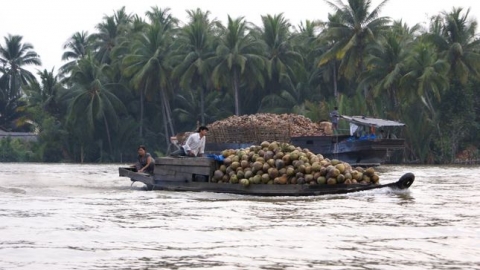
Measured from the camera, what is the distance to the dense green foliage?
147 ft

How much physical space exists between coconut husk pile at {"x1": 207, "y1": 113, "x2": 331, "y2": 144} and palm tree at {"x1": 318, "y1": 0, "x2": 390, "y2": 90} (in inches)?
550

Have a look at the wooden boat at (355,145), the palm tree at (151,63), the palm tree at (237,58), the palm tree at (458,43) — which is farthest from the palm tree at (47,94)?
the wooden boat at (355,145)

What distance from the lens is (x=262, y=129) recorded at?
104ft

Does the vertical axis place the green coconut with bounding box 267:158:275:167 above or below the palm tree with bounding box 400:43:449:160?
below

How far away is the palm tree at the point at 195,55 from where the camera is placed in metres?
52.6

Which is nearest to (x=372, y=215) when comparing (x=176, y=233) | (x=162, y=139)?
(x=176, y=233)

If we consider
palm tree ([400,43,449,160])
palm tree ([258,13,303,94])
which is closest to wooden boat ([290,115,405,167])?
palm tree ([400,43,449,160])

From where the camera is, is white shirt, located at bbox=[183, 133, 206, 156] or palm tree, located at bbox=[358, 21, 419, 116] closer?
white shirt, located at bbox=[183, 133, 206, 156]

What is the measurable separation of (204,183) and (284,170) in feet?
5.80

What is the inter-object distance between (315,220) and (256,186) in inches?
182

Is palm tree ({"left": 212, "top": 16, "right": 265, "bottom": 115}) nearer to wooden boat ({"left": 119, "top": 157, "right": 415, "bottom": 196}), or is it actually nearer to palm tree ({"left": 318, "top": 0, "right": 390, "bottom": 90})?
palm tree ({"left": 318, "top": 0, "right": 390, "bottom": 90})

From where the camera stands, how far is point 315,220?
1123 centimetres

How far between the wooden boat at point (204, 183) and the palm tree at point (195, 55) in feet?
110

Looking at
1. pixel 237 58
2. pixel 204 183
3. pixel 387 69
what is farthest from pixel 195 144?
pixel 237 58
